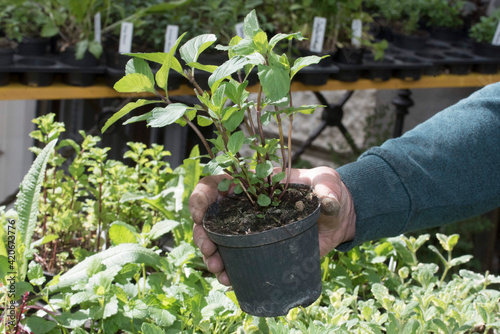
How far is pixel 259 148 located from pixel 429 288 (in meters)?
0.46

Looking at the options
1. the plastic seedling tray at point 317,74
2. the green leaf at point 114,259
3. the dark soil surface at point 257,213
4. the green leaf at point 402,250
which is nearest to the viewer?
the dark soil surface at point 257,213

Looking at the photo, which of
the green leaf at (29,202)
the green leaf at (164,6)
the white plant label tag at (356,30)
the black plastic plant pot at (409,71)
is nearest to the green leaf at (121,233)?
the green leaf at (29,202)

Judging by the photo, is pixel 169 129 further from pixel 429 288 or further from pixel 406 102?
pixel 429 288

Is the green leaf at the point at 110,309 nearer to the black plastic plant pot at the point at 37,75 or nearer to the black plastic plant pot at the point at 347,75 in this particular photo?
the black plastic plant pot at the point at 37,75

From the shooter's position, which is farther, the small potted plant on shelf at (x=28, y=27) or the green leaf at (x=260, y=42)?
the small potted plant on shelf at (x=28, y=27)

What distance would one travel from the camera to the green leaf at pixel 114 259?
39.3 inches

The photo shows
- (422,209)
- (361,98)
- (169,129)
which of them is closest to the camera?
(422,209)

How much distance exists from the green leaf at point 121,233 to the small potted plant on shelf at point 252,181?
246 mm

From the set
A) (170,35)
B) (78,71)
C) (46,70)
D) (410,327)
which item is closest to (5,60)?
(46,70)

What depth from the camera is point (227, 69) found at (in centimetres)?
76

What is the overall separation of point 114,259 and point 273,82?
0.46 m

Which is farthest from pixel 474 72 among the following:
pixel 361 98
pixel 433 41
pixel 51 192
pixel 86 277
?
pixel 86 277

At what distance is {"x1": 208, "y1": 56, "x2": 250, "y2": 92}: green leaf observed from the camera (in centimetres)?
75

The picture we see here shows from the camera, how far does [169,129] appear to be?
2.79 m
